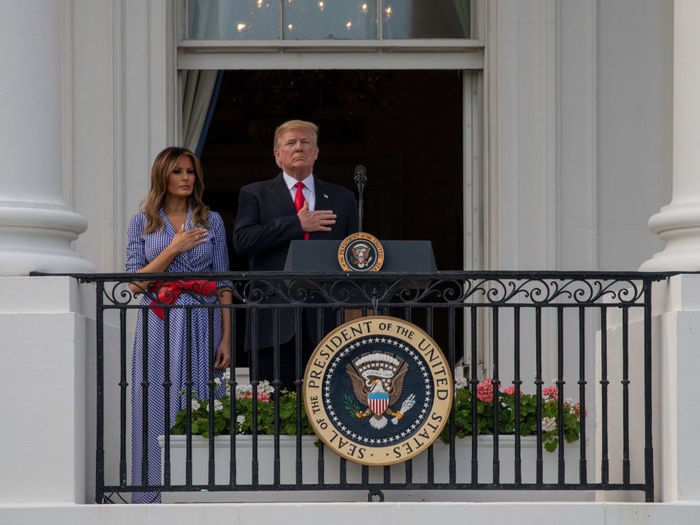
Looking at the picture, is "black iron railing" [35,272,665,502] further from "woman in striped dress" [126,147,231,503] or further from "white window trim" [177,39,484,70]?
"white window trim" [177,39,484,70]

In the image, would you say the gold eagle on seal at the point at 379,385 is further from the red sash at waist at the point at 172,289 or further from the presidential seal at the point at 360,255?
the red sash at waist at the point at 172,289

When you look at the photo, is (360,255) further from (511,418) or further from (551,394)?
(551,394)

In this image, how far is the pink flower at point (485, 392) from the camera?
300 inches

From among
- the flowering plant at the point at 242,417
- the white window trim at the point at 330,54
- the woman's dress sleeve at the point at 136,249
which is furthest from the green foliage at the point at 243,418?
the white window trim at the point at 330,54

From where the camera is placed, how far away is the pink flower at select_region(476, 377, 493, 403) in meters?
7.62

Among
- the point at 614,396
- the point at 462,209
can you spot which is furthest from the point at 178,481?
the point at 462,209

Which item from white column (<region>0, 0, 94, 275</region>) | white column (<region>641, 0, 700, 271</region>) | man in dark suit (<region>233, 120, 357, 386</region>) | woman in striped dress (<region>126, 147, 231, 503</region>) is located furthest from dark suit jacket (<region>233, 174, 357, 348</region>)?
white column (<region>641, 0, 700, 271</region>)

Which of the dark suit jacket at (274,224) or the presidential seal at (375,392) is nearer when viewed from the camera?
the presidential seal at (375,392)

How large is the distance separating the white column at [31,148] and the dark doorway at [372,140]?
3.21m

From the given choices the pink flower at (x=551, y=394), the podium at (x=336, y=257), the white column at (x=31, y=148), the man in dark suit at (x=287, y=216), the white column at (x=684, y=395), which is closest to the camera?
the white column at (x=684, y=395)

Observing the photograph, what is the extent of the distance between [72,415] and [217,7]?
12.7 ft

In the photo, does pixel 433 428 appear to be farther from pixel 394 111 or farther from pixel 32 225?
pixel 394 111

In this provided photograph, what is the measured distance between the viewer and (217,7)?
10203 millimetres

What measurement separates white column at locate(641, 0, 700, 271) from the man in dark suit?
5.54 ft
